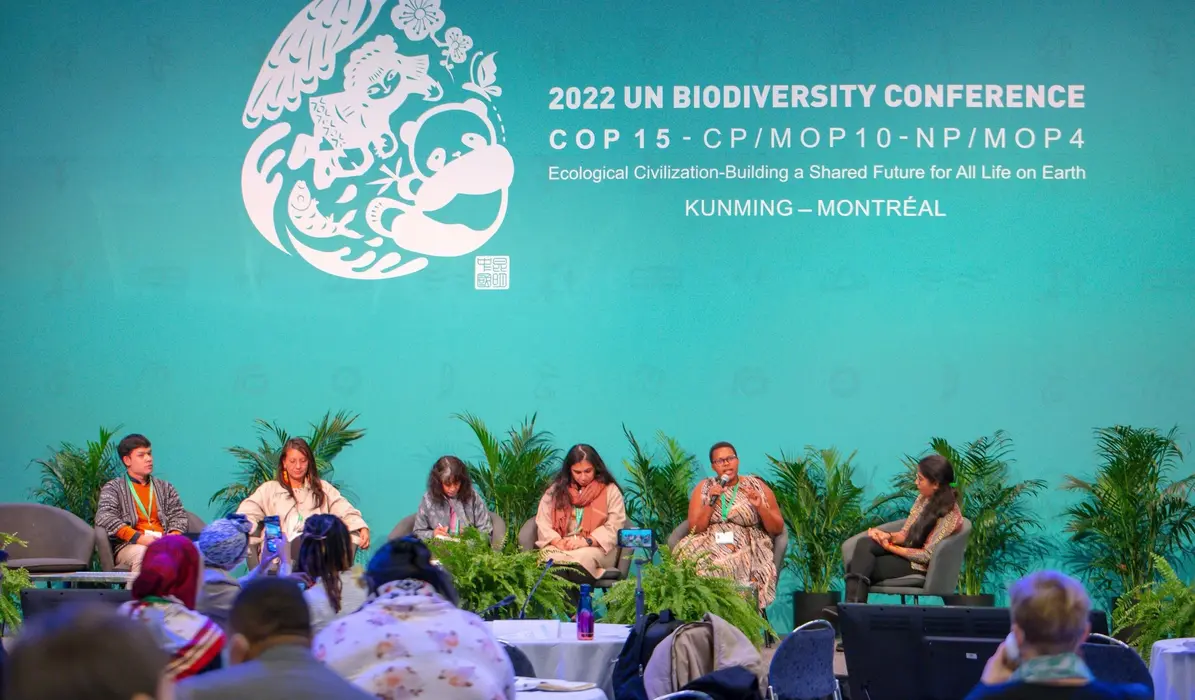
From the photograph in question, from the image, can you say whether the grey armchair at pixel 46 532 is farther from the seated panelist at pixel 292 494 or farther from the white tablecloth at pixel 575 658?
the white tablecloth at pixel 575 658

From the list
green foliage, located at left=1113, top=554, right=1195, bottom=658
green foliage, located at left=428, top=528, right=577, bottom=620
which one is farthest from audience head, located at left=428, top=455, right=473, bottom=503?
green foliage, located at left=1113, top=554, right=1195, bottom=658

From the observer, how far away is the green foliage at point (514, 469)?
27.3 feet

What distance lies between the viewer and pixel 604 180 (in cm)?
858

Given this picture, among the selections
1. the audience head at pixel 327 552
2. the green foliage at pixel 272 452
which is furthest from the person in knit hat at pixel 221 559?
the green foliage at pixel 272 452

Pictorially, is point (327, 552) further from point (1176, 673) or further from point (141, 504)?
point (141, 504)

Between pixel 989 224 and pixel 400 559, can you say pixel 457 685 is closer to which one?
pixel 400 559

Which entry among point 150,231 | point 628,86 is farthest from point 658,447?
point 150,231

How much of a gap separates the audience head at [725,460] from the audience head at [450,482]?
1.54m

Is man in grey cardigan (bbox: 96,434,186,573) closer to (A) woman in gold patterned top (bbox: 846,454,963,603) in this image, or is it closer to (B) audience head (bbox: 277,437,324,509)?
(B) audience head (bbox: 277,437,324,509)

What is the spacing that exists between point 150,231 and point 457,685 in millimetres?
6829

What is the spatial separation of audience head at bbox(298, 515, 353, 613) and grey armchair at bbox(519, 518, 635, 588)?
3001 millimetres

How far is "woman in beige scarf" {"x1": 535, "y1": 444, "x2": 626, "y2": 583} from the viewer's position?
25.5ft

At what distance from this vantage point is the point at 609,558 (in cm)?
770

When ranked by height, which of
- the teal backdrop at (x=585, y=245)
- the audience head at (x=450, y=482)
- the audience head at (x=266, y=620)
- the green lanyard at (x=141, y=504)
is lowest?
the audience head at (x=266, y=620)
